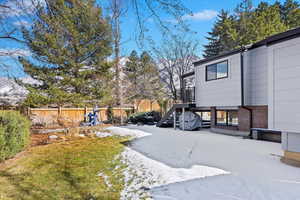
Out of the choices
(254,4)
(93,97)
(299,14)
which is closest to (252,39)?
(254,4)

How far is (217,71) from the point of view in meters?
10.2

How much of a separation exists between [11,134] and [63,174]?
7.29ft

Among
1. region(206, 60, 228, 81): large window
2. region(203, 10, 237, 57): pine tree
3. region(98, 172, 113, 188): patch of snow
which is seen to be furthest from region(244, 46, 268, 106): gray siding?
region(203, 10, 237, 57): pine tree

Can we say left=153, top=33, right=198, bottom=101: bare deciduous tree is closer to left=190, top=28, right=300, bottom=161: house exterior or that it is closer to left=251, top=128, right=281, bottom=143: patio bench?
left=190, top=28, right=300, bottom=161: house exterior

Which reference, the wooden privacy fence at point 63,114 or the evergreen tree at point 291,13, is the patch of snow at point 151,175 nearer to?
the wooden privacy fence at point 63,114

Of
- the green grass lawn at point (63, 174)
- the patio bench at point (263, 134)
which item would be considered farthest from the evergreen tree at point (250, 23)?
the green grass lawn at point (63, 174)

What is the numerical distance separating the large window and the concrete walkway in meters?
4.37

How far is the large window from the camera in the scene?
32.0 feet

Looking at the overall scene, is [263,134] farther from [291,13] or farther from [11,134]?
[291,13]

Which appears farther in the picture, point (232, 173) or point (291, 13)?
point (291, 13)

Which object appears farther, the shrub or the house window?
the house window

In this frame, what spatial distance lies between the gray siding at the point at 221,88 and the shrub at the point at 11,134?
8794 mm

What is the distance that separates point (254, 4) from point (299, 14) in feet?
15.4

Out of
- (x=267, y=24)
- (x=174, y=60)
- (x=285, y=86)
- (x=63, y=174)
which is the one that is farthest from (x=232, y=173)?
(x=174, y=60)
